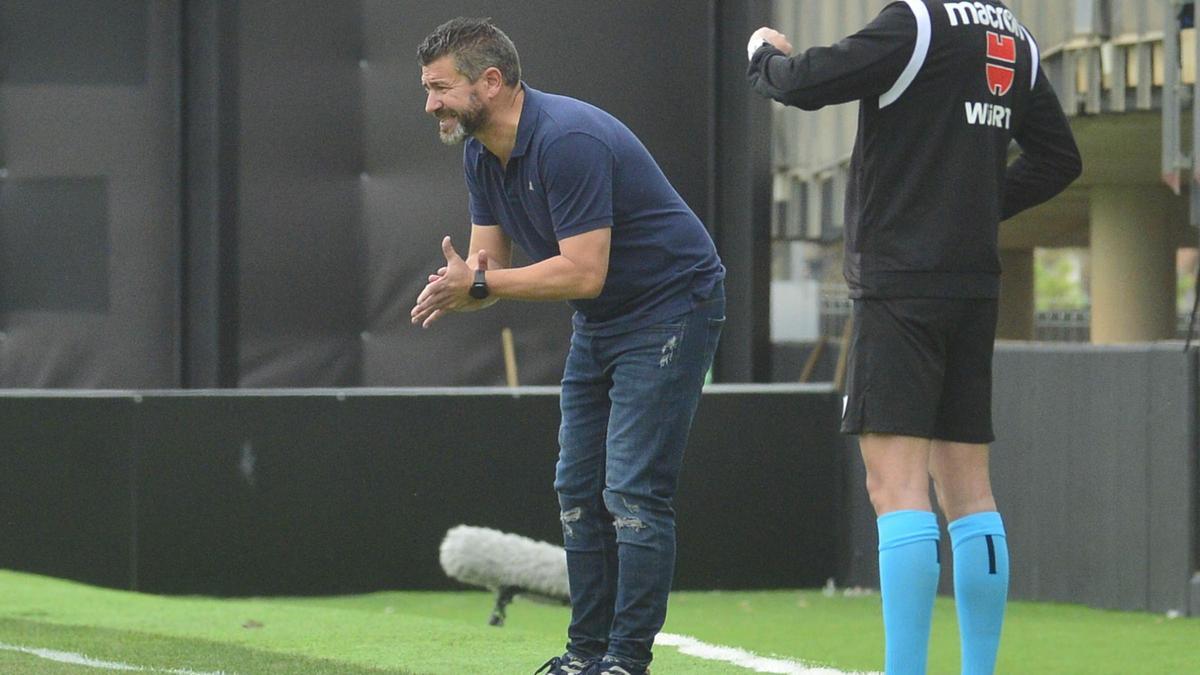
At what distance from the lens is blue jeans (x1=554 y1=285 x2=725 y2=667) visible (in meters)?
4.29

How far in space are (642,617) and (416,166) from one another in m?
6.67

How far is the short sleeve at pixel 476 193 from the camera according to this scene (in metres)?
4.48

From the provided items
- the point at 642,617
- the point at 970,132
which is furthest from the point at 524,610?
the point at 970,132

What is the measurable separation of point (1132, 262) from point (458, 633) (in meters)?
12.7

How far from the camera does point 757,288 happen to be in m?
10.5

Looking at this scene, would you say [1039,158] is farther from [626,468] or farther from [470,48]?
[470,48]

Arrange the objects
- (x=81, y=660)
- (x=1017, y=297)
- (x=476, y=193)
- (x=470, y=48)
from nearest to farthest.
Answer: (x=470, y=48)
(x=476, y=193)
(x=81, y=660)
(x=1017, y=297)

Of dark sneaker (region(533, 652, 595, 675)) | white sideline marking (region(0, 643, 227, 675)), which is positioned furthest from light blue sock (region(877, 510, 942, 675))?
white sideline marking (region(0, 643, 227, 675))

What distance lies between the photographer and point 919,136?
397cm

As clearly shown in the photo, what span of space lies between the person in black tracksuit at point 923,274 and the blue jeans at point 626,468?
50 centimetres

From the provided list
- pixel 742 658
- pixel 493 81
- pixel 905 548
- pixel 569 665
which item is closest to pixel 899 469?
pixel 905 548

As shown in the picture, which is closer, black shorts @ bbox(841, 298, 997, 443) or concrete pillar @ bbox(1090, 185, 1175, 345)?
black shorts @ bbox(841, 298, 997, 443)

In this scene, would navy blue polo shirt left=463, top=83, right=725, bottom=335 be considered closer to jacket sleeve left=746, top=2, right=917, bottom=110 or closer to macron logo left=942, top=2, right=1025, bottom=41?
jacket sleeve left=746, top=2, right=917, bottom=110

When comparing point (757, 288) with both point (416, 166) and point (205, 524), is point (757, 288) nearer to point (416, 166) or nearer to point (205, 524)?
point (416, 166)
